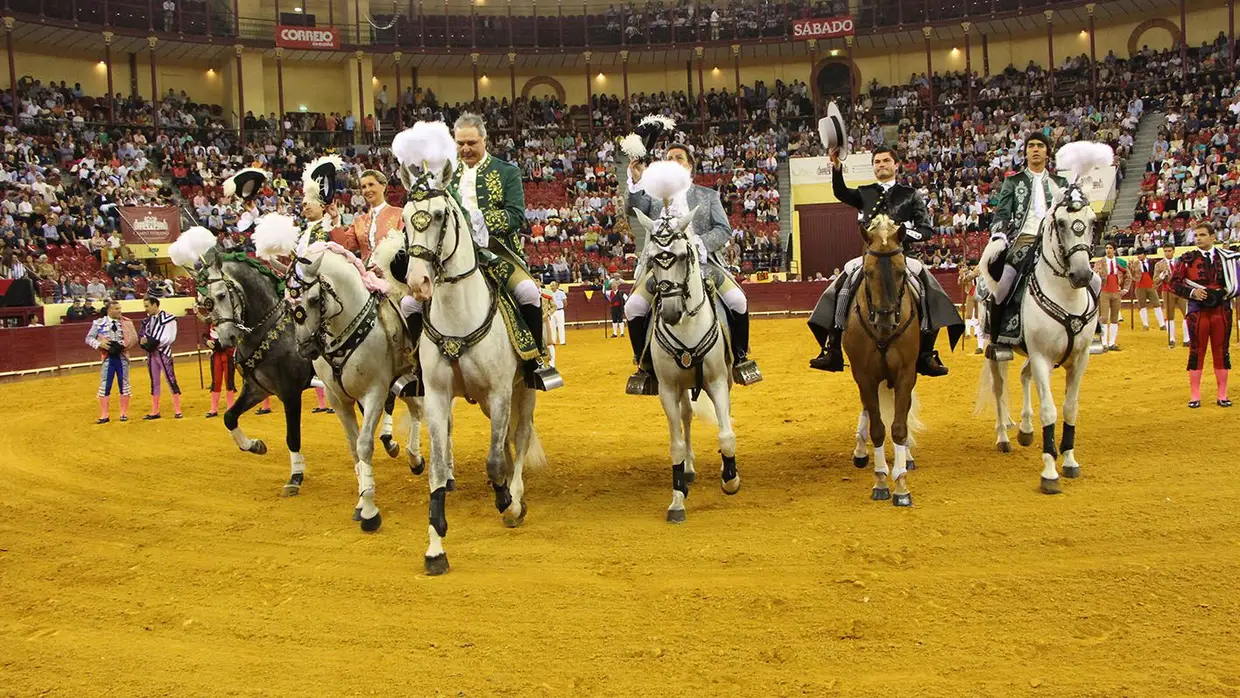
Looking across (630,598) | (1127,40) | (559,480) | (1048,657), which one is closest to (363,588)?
(630,598)

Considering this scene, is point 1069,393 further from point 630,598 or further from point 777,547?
point 630,598

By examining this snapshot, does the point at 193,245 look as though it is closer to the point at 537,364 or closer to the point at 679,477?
the point at 537,364

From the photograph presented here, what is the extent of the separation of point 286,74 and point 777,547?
1636 inches

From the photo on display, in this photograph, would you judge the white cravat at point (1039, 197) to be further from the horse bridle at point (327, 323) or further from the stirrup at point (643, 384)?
the horse bridle at point (327, 323)

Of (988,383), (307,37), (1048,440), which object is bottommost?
(1048,440)

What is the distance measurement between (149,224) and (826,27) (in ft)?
91.9

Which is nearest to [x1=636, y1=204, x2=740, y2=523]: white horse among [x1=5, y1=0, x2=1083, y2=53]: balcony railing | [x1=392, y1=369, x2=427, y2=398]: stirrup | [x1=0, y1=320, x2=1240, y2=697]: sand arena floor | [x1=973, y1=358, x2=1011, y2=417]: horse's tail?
[x1=0, y1=320, x2=1240, y2=697]: sand arena floor

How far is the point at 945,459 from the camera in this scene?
30.8 feet

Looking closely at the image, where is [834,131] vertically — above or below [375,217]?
above

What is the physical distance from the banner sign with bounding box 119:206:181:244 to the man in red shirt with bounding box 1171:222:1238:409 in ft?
86.8

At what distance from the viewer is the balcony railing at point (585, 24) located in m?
39.9

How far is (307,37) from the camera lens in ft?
132

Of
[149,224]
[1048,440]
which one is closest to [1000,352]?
[1048,440]

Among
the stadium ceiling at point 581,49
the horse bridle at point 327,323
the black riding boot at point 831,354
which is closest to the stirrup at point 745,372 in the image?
the black riding boot at point 831,354
